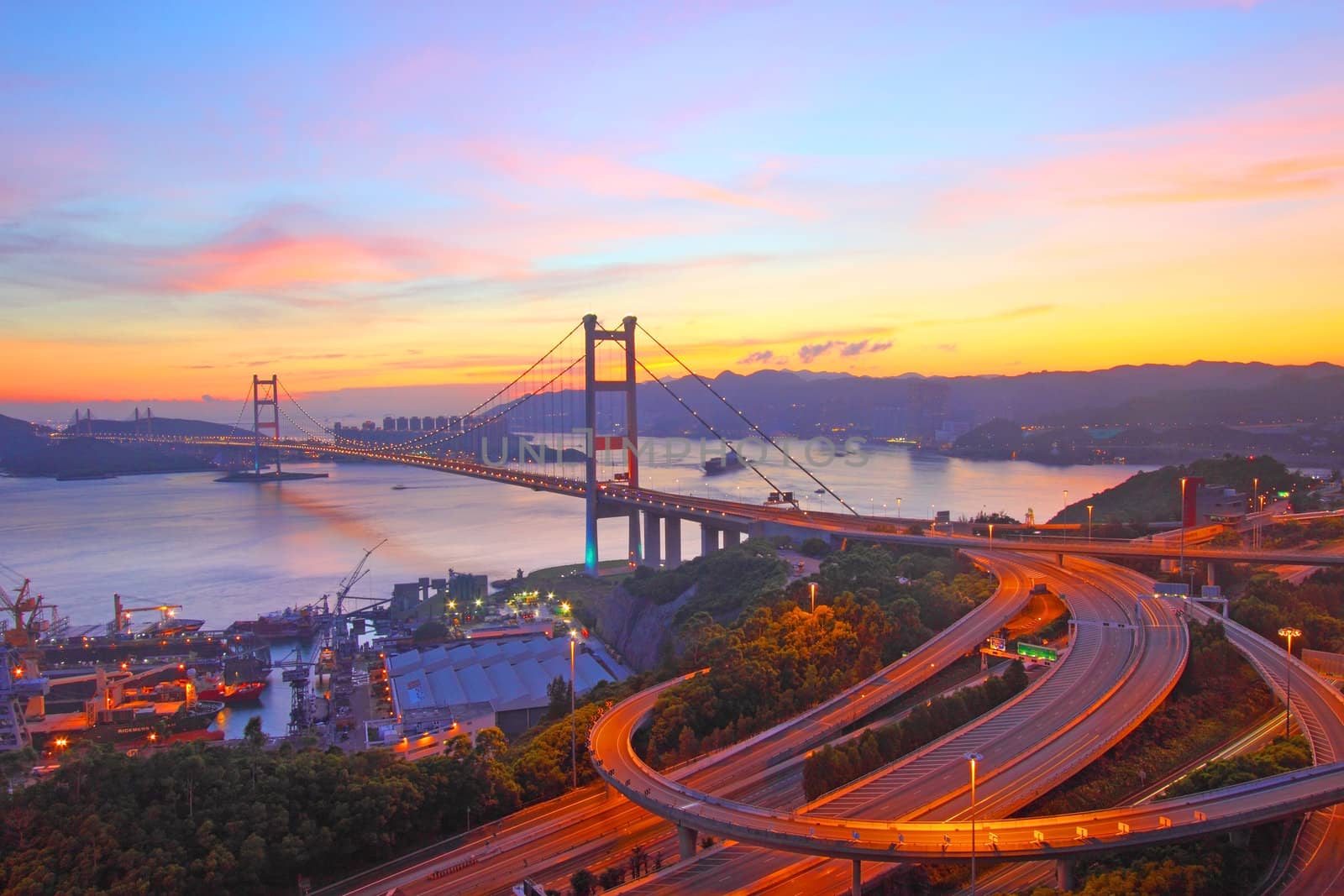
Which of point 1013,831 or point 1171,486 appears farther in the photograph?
point 1171,486

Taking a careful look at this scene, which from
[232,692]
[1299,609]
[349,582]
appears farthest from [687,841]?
[349,582]

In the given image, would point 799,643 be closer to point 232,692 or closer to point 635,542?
point 232,692

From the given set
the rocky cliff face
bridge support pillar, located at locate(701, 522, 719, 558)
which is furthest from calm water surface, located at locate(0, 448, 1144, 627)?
the rocky cliff face

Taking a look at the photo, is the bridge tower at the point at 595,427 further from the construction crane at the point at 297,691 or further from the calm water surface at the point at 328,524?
the construction crane at the point at 297,691

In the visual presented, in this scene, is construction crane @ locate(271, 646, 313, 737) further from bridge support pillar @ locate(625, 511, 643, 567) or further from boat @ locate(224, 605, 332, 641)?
bridge support pillar @ locate(625, 511, 643, 567)

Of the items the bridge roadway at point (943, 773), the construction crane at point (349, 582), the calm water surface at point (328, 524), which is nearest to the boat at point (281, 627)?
the construction crane at point (349, 582)
